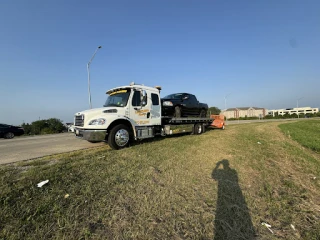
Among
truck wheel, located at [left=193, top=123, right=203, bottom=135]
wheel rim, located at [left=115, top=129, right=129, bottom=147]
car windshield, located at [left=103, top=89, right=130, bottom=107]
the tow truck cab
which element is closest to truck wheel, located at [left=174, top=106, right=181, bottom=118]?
the tow truck cab

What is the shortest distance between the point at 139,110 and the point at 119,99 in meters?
0.96

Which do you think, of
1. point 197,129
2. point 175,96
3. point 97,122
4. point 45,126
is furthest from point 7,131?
point 45,126

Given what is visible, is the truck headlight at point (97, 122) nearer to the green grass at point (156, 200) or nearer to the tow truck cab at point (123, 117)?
the tow truck cab at point (123, 117)

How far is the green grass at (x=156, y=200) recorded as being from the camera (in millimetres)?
2773

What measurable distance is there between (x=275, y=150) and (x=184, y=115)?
499 centimetres

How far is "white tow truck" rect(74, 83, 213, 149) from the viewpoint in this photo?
675cm

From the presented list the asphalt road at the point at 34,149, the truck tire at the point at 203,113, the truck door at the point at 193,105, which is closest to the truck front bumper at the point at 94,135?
the asphalt road at the point at 34,149

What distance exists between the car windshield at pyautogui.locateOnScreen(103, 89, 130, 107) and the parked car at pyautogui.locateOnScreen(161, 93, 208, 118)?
2.37 meters

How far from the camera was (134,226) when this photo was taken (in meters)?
2.83

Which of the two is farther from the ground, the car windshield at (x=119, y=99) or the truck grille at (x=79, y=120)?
the car windshield at (x=119, y=99)

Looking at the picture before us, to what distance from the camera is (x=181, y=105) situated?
10875 millimetres

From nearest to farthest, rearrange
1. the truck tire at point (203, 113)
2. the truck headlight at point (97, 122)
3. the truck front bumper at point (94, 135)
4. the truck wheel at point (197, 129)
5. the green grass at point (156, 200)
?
1. the green grass at point (156, 200)
2. the truck front bumper at point (94, 135)
3. the truck headlight at point (97, 122)
4. the truck wheel at point (197, 129)
5. the truck tire at point (203, 113)

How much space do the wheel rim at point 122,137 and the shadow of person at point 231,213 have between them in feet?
12.2

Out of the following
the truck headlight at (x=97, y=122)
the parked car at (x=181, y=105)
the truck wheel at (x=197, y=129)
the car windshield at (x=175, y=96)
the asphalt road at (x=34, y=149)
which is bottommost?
the asphalt road at (x=34, y=149)
